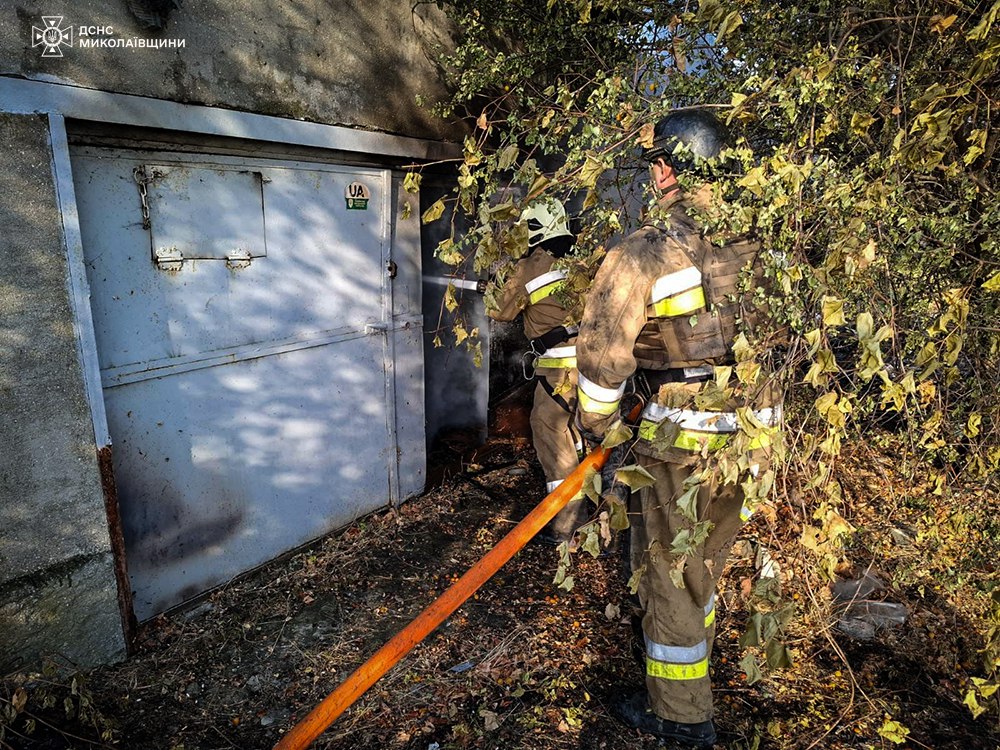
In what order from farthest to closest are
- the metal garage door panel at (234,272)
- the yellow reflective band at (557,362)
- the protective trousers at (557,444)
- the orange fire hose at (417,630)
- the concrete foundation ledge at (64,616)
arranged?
1. the protective trousers at (557,444)
2. the yellow reflective band at (557,362)
3. the metal garage door panel at (234,272)
4. the concrete foundation ledge at (64,616)
5. the orange fire hose at (417,630)

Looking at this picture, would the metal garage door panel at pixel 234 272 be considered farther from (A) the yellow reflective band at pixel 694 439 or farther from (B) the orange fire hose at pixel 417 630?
(A) the yellow reflective band at pixel 694 439

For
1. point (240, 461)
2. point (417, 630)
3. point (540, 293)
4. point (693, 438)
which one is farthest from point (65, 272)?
point (693, 438)

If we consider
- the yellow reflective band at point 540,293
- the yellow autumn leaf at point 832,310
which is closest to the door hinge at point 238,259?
the yellow reflective band at point 540,293

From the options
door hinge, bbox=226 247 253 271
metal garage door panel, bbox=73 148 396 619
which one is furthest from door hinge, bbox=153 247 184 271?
door hinge, bbox=226 247 253 271

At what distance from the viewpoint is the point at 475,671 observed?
2.99 metres

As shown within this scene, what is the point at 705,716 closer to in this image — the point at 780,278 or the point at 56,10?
the point at 780,278

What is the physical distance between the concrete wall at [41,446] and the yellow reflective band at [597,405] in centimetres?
206

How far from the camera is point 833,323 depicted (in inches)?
68.4

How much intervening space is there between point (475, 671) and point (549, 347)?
195 centimetres

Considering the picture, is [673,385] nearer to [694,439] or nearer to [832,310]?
[694,439]

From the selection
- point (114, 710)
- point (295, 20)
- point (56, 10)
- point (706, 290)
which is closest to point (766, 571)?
point (706, 290)

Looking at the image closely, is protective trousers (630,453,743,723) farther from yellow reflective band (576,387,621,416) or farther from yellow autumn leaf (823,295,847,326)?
yellow autumn leaf (823,295,847,326)

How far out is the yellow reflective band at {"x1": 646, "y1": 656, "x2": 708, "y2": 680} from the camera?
8.57ft

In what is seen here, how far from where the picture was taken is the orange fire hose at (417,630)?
210 cm
